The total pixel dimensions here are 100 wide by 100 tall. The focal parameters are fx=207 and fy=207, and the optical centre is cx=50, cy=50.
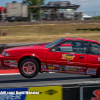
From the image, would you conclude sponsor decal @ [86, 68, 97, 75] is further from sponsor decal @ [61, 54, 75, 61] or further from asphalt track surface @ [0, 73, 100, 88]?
sponsor decal @ [61, 54, 75, 61]

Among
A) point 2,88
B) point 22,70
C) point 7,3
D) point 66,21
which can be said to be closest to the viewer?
point 2,88

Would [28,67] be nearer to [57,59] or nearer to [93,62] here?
[57,59]

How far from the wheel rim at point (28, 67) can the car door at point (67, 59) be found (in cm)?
46

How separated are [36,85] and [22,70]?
2.49 meters

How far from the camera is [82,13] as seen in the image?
25.4m

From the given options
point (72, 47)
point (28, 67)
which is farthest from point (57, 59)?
point (28, 67)

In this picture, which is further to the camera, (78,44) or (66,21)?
(66,21)

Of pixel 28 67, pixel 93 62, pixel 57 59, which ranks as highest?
pixel 57 59

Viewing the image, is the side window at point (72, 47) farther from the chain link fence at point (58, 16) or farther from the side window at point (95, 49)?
the chain link fence at point (58, 16)

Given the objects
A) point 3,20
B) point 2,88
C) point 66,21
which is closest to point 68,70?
point 2,88

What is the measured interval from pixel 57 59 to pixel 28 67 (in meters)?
0.93

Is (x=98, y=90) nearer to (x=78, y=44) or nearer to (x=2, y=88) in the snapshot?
(x=2, y=88)

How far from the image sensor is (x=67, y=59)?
6.41 metres

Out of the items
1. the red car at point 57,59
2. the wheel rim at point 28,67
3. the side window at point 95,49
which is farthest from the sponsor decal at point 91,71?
the wheel rim at point 28,67
